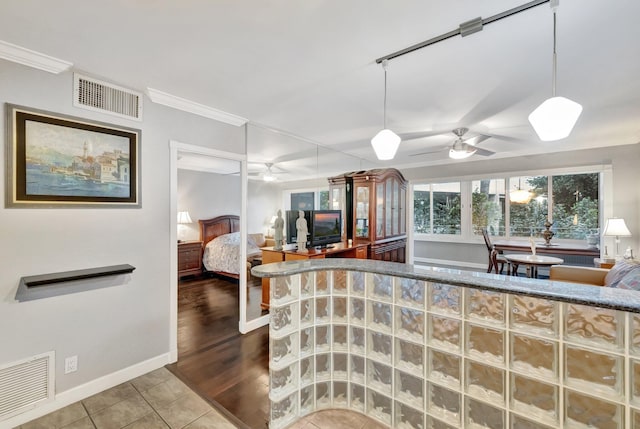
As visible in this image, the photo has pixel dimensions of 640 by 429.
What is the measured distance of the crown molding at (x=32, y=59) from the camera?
5.89 ft

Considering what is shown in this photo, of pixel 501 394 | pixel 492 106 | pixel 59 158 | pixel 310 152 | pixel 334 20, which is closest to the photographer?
pixel 501 394

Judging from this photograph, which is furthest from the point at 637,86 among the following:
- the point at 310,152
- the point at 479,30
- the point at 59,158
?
the point at 59,158

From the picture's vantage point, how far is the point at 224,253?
5.55m

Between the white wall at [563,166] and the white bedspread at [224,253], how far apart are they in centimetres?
413

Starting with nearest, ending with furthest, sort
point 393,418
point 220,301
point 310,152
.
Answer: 1. point 393,418
2. point 220,301
3. point 310,152

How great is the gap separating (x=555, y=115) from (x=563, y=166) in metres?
4.75

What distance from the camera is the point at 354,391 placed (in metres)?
1.89

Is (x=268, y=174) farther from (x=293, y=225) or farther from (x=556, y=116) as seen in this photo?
(x=556, y=116)

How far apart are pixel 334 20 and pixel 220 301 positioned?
13.4 ft

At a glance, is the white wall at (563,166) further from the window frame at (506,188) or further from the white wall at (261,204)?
the white wall at (261,204)

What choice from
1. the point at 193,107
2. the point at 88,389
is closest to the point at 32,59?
the point at 193,107

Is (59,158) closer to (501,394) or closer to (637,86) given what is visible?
(501,394)

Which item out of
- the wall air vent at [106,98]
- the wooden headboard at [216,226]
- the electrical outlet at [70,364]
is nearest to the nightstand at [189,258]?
the wooden headboard at [216,226]

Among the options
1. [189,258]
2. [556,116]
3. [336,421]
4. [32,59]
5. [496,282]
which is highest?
[32,59]
